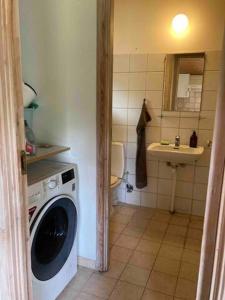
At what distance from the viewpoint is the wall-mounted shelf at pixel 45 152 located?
146cm

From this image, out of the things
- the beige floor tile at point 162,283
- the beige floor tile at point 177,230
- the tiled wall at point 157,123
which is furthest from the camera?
the tiled wall at point 157,123

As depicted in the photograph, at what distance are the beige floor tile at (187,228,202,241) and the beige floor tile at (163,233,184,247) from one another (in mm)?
109

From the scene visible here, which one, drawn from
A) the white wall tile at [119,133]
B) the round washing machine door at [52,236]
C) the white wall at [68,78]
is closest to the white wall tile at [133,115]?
the white wall tile at [119,133]

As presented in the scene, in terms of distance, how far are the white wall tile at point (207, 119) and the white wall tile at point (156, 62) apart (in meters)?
0.65

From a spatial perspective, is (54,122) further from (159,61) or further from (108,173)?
(159,61)

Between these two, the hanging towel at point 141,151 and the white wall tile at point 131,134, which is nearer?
the hanging towel at point 141,151

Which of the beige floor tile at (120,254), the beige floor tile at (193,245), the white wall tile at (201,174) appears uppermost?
the white wall tile at (201,174)

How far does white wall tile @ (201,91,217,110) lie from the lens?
8.46 ft

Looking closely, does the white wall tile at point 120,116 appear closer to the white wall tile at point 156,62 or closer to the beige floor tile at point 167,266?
the white wall tile at point 156,62

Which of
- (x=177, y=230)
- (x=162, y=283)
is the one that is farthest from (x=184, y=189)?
(x=162, y=283)

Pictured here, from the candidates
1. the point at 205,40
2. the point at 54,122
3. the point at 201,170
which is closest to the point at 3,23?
the point at 54,122

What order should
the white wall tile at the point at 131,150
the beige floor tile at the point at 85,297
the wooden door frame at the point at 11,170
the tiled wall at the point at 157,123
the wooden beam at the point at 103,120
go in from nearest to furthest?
the wooden door frame at the point at 11,170 < the wooden beam at the point at 103,120 < the beige floor tile at the point at 85,297 < the tiled wall at the point at 157,123 < the white wall tile at the point at 131,150

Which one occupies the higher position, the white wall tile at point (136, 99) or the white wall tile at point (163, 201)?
the white wall tile at point (136, 99)

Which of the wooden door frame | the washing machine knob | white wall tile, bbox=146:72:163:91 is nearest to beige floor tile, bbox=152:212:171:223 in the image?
white wall tile, bbox=146:72:163:91
